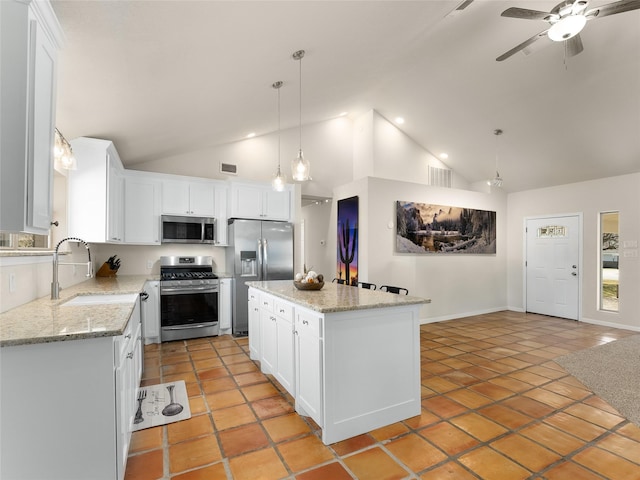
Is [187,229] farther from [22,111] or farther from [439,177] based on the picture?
[439,177]

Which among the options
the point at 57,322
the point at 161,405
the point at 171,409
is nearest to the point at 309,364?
the point at 171,409

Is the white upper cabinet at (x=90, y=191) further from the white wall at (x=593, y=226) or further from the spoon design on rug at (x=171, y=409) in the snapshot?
the white wall at (x=593, y=226)

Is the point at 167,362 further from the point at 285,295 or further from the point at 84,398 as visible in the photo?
the point at 84,398

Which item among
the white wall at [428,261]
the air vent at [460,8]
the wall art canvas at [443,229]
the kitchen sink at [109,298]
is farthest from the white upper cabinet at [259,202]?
the air vent at [460,8]

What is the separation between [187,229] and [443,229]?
4469 millimetres

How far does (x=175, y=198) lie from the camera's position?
481cm

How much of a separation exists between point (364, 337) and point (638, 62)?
4319mm

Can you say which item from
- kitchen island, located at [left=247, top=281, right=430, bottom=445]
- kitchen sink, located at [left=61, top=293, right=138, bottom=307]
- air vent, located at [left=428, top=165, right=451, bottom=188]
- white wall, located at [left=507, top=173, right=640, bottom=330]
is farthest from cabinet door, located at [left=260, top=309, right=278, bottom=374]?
white wall, located at [left=507, top=173, right=640, bottom=330]

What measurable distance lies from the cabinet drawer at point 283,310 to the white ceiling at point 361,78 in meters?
2.00

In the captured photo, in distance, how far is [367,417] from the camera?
7.66ft

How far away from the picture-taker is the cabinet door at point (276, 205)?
5291 mm

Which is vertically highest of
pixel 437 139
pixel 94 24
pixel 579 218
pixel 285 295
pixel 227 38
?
pixel 437 139

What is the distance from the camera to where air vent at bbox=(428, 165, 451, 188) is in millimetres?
6574

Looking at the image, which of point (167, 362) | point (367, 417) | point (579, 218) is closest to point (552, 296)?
point (579, 218)
